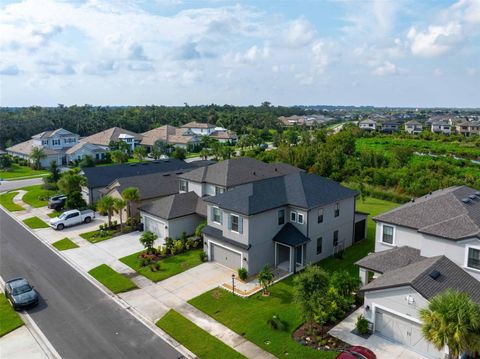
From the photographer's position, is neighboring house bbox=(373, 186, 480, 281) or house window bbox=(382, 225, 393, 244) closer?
neighboring house bbox=(373, 186, 480, 281)

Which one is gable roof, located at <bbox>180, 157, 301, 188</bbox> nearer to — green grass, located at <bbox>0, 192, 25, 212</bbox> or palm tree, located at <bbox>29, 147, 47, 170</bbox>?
green grass, located at <bbox>0, 192, 25, 212</bbox>

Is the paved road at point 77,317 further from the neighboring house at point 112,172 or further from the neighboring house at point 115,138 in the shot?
the neighboring house at point 115,138

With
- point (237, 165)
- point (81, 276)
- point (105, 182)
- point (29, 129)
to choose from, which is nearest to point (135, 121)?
point (29, 129)

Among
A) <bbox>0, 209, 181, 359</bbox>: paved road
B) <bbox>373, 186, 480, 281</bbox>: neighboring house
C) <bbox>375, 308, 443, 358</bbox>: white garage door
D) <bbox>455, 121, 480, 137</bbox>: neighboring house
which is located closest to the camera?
<bbox>375, 308, 443, 358</bbox>: white garage door

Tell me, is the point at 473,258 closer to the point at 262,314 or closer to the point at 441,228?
the point at 441,228

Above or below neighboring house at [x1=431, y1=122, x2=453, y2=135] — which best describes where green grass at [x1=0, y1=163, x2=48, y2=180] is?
below

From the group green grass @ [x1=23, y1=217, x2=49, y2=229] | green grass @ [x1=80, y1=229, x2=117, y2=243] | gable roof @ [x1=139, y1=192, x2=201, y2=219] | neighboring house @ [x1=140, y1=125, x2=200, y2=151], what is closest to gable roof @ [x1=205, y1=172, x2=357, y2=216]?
gable roof @ [x1=139, y1=192, x2=201, y2=219]
